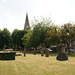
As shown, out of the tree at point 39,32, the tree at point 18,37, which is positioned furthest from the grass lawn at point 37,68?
the tree at point 18,37

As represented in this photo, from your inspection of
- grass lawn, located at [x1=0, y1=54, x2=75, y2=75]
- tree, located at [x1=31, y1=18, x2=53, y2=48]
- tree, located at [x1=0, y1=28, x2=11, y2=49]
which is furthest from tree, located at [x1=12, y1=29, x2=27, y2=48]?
grass lawn, located at [x1=0, y1=54, x2=75, y2=75]

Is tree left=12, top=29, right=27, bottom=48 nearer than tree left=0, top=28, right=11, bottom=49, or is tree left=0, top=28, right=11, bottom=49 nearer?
tree left=12, top=29, right=27, bottom=48

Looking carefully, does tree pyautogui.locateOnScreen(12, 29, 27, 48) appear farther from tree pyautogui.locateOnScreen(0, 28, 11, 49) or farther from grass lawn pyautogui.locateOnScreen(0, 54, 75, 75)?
grass lawn pyautogui.locateOnScreen(0, 54, 75, 75)

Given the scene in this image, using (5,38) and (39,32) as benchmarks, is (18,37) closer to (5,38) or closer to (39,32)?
(5,38)

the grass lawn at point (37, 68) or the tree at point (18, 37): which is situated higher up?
the tree at point (18, 37)

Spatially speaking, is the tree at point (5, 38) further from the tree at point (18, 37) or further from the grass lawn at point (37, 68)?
the grass lawn at point (37, 68)

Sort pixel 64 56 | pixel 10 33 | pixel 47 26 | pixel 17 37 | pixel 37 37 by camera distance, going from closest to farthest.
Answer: pixel 64 56 → pixel 37 37 → pixel 47 26 → pixel 17 37 → pixel 10 33

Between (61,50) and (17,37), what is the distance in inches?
1535

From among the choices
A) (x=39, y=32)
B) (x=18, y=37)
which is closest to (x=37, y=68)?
(x=39, y=32)

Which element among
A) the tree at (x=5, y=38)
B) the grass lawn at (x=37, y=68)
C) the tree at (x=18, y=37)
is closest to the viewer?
the grass lawn at (x=37, y=68)

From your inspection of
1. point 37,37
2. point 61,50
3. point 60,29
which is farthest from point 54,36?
point 61,50

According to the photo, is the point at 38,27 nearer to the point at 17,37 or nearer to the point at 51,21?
the point at 51,21

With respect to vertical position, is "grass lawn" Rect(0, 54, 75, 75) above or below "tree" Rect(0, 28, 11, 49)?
below

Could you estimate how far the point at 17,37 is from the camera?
52.4 meters
